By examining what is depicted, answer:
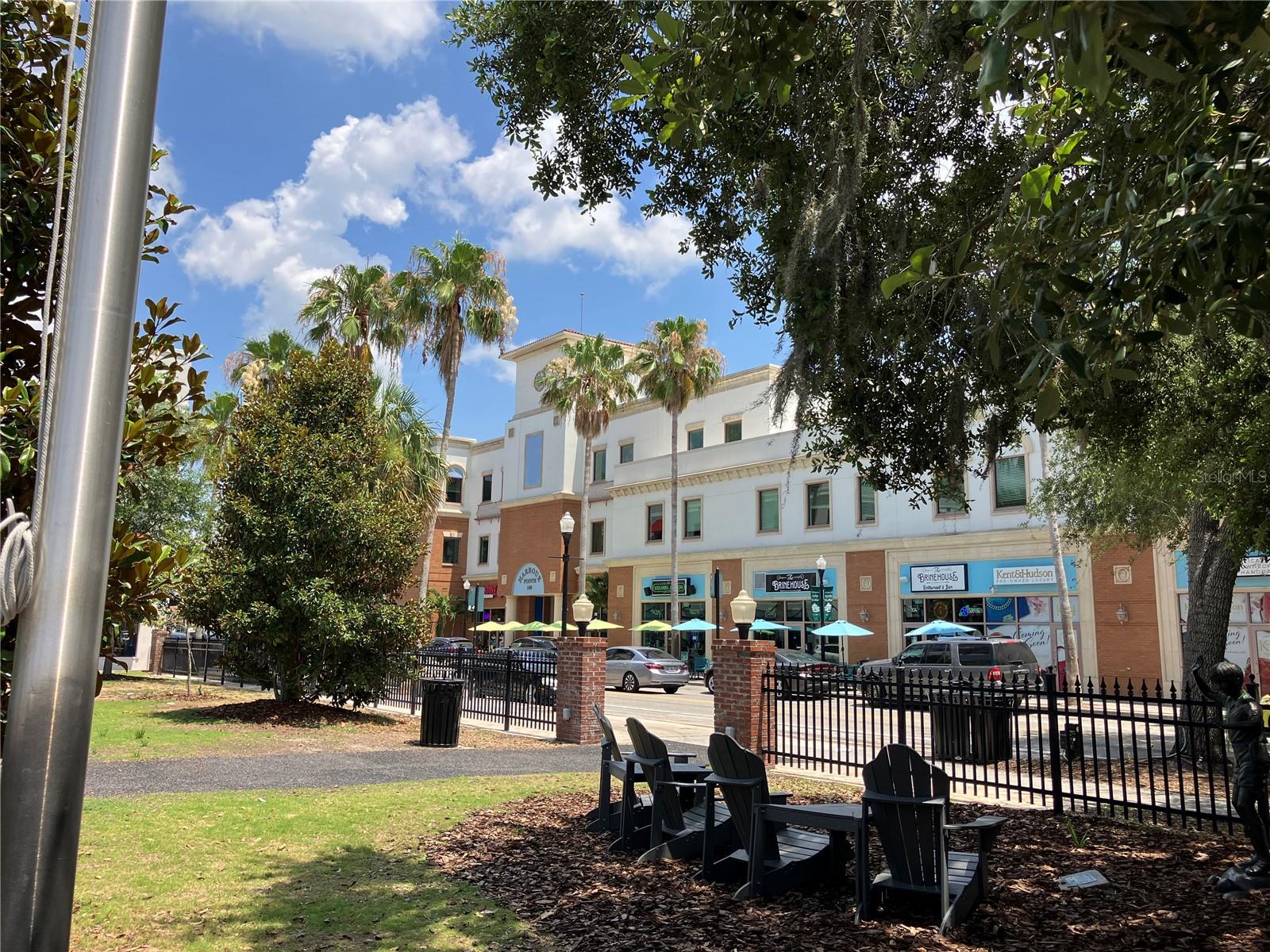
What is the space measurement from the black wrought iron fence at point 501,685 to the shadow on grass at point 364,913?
9.87m

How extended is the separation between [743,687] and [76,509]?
36.5ft

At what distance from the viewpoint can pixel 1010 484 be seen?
3228 cm

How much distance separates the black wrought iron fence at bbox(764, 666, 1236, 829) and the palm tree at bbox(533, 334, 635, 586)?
1131 inches

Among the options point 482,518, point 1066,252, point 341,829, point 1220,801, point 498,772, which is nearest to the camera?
point 1066,252

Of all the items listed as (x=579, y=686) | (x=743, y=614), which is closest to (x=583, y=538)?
(x=579, y=686)

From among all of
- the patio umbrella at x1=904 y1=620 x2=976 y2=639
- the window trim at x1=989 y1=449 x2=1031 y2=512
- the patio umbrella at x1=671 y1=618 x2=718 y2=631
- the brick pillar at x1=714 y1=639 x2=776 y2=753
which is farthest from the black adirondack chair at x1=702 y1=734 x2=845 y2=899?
the patio umbrella at x1=671 y1=618 x2=718 y2=631

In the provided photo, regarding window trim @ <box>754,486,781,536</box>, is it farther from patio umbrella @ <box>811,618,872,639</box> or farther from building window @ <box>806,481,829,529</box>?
patio umbrella @ <box>811,618,872,639</box>

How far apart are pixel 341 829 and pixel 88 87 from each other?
6.96 metres

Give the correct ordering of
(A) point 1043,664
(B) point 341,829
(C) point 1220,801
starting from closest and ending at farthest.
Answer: (B) point 341,829 → (C) point 1220,801 → (A) point 1043,664

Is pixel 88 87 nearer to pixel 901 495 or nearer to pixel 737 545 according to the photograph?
pixel 901 495

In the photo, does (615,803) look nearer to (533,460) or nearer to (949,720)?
(949,720)

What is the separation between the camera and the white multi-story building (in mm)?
29953

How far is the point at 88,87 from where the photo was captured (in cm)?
241

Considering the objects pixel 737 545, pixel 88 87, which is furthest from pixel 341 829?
pixel 737 545
